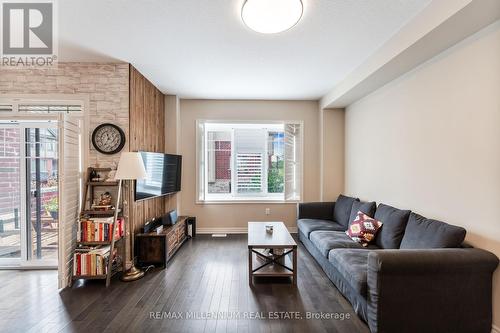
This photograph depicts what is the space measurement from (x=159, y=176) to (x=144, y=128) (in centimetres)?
77

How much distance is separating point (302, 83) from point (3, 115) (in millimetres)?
4134

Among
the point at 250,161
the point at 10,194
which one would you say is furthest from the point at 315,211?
the point at 10,194

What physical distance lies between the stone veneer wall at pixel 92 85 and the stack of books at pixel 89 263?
107 centimetres

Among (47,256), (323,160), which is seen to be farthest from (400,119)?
(47,256)

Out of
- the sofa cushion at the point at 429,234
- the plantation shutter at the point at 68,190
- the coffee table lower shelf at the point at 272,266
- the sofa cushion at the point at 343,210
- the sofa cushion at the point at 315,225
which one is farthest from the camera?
the sofa cushion at the point at 343,210

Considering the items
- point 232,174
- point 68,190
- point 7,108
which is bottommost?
point 68,190

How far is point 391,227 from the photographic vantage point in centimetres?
274

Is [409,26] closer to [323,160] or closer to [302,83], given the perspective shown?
[302,83]

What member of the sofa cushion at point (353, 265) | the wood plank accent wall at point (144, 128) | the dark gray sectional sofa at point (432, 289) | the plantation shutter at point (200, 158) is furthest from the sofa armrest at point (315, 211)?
the wood plank accent wall at point (144, 128)

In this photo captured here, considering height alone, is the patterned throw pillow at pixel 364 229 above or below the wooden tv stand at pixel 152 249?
above

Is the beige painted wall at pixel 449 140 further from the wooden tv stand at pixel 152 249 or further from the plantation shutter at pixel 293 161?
the wooden tv stand at pixel 152 249

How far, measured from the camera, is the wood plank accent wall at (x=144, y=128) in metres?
3.20

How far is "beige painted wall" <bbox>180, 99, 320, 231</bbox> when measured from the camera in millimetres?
4777

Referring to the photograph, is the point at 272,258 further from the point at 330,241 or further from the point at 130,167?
the point at 130,167
